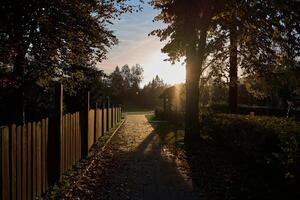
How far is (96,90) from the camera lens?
148 feet

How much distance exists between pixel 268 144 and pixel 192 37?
10.4 metres

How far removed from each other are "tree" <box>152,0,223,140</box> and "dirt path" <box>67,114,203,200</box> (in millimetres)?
5672

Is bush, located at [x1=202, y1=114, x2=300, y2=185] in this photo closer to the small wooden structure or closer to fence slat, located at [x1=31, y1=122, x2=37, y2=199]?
fence slat, located at [x1=31, y1=122, x2=37, y2=199]

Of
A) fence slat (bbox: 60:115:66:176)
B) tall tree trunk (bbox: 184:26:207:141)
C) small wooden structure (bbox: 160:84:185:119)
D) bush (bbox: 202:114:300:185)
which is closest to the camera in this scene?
bush (bbox: 202:114:300:185)

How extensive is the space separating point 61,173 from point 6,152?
3.98 metres

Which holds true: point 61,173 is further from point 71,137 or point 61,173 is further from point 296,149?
point 296,149

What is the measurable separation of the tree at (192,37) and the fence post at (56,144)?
11573mm

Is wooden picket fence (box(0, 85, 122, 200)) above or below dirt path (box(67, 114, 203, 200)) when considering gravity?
above

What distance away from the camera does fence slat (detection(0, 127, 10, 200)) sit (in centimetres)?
579

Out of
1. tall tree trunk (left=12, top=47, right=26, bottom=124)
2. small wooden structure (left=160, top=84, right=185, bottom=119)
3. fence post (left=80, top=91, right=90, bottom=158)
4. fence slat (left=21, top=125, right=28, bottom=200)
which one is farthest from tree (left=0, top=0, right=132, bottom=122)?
small wooden structure (left=160, top=84, right=185, bottom=119)

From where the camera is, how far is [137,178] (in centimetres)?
1075

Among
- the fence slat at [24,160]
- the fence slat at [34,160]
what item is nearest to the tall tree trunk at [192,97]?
the fence slat at [34,160]

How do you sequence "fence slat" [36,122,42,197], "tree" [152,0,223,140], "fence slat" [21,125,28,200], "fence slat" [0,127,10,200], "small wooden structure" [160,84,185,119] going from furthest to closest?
"small wooden structure" [160,84,185,119] < "tree" [152,0,223,140] < "fence slat" [36,122,42,197] < "fence slat" [21,125,28,200] < "fence slat" [0,127,10,200]

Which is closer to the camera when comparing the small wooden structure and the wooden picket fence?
the wooden picket fence
